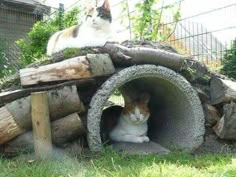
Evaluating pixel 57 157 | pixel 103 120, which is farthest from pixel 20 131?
pixel 103 120

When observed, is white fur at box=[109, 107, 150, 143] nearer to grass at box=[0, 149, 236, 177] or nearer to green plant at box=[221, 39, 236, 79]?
grass at box=[0, 149, 236, 177]

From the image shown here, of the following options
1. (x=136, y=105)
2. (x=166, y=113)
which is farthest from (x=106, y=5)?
(x=166, y=113)

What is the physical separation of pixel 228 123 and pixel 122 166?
128 cm

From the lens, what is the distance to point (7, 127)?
290cm

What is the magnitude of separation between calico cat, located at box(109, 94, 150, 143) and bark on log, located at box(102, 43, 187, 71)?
0.68 metres

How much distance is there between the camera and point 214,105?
12.1 ft

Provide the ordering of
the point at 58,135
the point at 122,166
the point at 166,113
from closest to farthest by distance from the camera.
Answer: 1. the point at 122,166
2. the point at 58,135
3. the point at 166,113

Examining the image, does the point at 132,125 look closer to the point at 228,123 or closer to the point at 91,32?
the point at 228,123

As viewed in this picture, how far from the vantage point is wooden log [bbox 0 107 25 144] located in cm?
289

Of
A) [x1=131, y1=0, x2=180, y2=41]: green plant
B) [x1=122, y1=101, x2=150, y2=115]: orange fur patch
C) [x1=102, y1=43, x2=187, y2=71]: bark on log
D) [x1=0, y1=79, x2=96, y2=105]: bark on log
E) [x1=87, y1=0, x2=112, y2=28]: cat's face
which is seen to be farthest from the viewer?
[x1=131, y1=0, x2=180, y2=41]: green plant

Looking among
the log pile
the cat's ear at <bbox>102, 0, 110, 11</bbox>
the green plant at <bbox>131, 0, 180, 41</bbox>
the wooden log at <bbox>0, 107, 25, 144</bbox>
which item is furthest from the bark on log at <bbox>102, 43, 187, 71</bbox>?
the green plant at <bbox>131, 0, 180, 41</bbox>

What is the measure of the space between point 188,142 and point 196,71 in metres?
0.71

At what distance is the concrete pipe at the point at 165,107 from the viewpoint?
10.2 feet

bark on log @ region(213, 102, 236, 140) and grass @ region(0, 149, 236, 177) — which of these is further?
bark on log @ region(213, 102, 236, 140)
